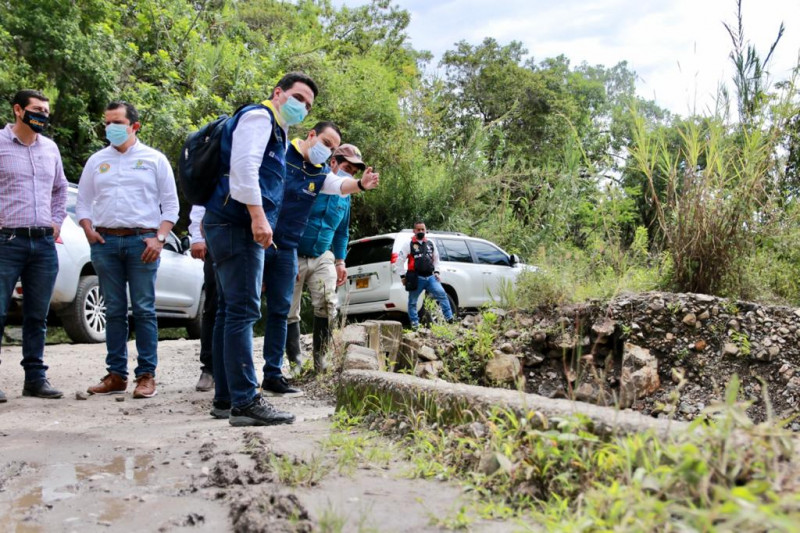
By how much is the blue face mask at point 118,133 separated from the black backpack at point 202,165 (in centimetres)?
155

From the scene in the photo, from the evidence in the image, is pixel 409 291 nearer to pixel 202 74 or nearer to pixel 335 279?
pixel 335 279

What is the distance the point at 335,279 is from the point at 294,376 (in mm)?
905

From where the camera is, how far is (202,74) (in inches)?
554

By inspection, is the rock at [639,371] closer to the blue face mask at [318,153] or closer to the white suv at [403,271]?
the blue face mask at [318,153]

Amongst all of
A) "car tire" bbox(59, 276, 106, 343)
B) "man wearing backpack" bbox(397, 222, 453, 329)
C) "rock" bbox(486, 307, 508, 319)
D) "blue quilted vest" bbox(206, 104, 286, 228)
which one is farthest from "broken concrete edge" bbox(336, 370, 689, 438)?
"man wearing backpack" bbox(397, 222, 453, 329)

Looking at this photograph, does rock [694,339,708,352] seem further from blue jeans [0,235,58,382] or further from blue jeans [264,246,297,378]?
blue jeans [0,235,58,382]

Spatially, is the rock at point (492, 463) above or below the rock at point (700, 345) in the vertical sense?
below

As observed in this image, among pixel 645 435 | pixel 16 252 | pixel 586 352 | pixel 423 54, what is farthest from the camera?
pixel 423 54

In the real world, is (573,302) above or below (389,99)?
below

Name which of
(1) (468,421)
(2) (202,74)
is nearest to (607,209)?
(1) (468,421)

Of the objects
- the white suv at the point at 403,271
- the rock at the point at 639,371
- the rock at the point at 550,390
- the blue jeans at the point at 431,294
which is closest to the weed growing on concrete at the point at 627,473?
the rock at the point at 639,371

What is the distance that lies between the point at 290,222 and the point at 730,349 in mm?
3357

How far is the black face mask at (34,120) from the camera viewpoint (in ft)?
16.7

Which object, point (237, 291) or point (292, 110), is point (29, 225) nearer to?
point (237, 291)
